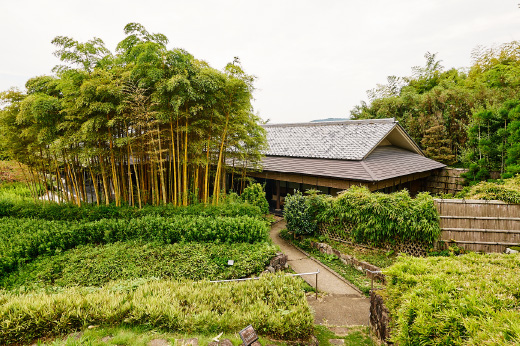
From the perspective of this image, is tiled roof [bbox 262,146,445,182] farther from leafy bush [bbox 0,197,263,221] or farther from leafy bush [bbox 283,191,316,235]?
leafy bush [bbox 0,197,263,221]

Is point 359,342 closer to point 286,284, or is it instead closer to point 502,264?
point 286,284

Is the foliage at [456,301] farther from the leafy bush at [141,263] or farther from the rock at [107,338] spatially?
the rock at [107,338]

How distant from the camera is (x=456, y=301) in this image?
2.27 metres

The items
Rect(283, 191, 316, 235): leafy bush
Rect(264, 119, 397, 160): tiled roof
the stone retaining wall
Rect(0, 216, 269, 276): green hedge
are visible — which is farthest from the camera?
Rect(264, 119, 397, 160): tiled roof

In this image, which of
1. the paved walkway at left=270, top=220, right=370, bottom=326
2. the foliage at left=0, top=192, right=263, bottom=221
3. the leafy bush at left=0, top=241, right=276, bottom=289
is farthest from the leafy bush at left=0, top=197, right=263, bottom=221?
the paved walkway at left=270, top=220, right=370, bottom=326

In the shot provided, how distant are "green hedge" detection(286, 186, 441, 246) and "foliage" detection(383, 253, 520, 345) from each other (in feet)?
9.27

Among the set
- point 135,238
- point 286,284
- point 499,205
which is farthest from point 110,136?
point 499,205

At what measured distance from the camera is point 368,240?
22.3 feet

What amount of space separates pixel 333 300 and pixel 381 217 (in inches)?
105

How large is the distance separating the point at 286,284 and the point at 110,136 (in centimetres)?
596

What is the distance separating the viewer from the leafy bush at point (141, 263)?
16.3 feet

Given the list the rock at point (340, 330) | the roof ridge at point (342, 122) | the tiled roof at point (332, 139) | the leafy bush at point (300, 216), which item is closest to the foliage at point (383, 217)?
the leafy bush at point (300, 216)

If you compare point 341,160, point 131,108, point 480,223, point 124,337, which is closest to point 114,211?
point 131,108

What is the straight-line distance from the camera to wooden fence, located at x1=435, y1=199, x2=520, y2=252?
6.27 metres
